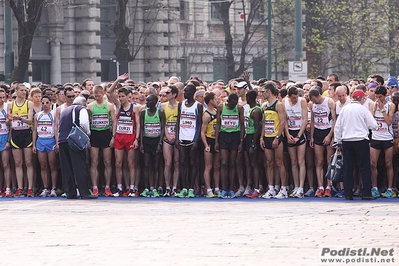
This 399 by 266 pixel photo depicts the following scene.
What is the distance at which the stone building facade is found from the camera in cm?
5144

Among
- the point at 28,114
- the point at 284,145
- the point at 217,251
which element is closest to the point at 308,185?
the point at 284,145

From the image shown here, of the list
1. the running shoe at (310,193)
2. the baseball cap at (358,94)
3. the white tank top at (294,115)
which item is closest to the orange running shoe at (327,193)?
the running shoe at (310,193)

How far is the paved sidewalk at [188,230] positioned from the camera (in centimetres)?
1311

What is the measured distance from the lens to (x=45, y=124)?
70.3 ft

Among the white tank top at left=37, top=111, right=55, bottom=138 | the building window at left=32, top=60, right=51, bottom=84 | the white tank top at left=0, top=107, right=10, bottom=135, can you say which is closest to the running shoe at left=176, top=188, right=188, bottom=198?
the white tank top at left=37, top=111, right=55, bottom=138

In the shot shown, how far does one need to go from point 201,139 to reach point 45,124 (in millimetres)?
2788

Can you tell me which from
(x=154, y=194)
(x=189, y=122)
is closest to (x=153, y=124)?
(x=189, y=122)

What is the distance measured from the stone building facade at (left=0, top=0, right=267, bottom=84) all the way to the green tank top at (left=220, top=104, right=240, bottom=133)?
28.0m

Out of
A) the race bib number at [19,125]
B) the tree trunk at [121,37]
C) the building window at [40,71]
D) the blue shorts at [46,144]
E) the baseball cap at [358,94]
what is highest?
the tree trunk at [121,37]

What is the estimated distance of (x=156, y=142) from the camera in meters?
21.2

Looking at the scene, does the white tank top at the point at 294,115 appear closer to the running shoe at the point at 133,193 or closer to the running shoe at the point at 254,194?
the running shoe at the point at 254,194

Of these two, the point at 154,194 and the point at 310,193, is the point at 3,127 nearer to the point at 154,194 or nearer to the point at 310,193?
the point at 154,194

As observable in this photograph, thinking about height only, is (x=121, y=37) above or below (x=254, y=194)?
above

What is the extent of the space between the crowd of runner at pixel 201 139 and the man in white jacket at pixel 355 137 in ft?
1.70
